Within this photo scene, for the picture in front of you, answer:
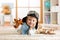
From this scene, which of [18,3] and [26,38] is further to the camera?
[18,3]

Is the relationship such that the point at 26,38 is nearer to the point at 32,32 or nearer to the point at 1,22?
the point at 32,32

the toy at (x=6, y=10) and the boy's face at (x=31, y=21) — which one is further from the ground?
the toy at (x=6, y=10)

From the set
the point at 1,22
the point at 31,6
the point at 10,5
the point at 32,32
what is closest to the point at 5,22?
the point at 1,22

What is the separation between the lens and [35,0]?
345 centimetres

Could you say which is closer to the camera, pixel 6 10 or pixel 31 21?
pixel 31 21

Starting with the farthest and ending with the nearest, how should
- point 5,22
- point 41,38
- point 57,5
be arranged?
point 5,22
point 57,5
point 41,38

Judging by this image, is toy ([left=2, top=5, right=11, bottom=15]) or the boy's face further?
toy ([left=2, top=5, right=11, bottom=15])

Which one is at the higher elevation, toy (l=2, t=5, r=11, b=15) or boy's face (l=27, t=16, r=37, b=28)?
toy (l=2, t=5, r=11, b=15)

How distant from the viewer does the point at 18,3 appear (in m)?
3.47

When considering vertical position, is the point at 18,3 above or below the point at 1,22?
above

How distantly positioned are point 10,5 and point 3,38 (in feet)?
7.64

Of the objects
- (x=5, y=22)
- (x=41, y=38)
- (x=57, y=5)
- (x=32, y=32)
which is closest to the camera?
(x=41, y=38)

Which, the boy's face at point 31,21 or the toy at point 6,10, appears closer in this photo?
the boy's face at point 31,21

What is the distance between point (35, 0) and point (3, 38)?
243cm
